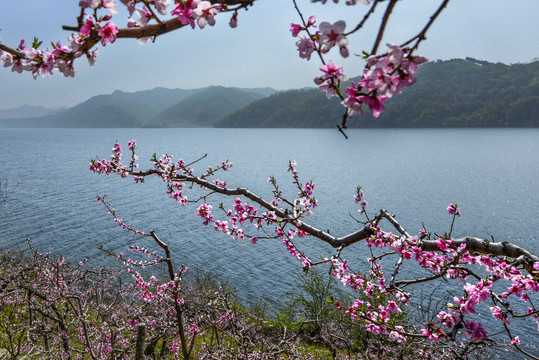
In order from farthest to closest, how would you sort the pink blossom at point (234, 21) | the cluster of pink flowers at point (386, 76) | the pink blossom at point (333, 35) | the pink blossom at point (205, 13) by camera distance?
the pink blossom at point (234, 21) → the pink blossom at point (205, 13) → the pink blossom at point (333, 35) → the cluster of pink flowers at point (386, 76)

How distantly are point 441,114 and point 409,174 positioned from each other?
463 ft

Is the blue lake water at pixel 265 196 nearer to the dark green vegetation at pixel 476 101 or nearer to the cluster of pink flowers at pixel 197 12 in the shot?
the cluster of pink flowers at pixel 197 12

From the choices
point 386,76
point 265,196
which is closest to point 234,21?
point 386,76

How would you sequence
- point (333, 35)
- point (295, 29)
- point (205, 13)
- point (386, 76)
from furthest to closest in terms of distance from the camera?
point (295, 29)
point (205, 13)
point (333, 35)
point (386, 76)

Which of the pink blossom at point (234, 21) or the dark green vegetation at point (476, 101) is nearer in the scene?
the pink blossom at point (234, 21)

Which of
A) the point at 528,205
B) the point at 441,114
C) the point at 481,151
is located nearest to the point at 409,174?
the point at 528,205

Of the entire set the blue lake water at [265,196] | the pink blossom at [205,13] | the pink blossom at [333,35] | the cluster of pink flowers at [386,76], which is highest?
the pink blossom at [205,13]

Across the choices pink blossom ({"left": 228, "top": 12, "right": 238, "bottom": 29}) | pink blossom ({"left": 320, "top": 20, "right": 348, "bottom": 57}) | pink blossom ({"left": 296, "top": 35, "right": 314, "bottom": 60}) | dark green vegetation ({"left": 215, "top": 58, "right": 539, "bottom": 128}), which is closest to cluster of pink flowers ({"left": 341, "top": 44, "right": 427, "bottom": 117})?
pink blossom ({"left": 320, "top": 20, "right": 348, "bottom": 57})

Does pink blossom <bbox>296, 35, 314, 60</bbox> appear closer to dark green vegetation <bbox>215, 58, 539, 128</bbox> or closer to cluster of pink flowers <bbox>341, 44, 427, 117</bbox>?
cluster of pink flowers <bbox>341, 44, 427, 117</bbox>

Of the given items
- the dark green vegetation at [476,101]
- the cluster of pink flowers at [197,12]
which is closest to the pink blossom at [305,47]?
the cluster of pink flowers at [197,12]

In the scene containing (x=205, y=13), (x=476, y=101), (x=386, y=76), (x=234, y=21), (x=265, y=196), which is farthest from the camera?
(x=476, y=101)

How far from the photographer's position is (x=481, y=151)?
9631 cm

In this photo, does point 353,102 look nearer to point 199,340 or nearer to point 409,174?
point 199,340

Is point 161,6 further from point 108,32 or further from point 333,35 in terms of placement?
point 333,35
